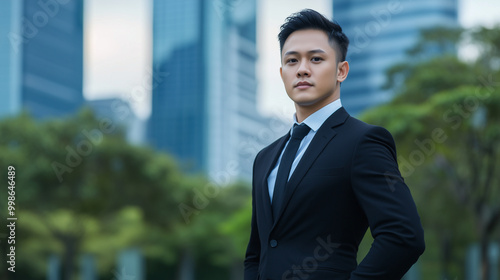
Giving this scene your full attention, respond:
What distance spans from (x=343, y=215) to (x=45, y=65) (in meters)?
97.6

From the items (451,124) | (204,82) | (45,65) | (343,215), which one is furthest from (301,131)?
(204,82)

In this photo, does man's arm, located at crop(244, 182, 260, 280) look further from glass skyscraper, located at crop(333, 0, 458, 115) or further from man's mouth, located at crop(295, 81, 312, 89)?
glass skyscraper, located at crop(333, 0, 458, 115)

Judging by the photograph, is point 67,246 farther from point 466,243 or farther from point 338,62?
point 338,62

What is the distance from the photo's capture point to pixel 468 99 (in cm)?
1691

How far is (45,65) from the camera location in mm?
94812

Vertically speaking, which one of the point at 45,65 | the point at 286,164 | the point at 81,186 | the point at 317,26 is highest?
the point at 45,65

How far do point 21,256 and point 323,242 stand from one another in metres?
26.2

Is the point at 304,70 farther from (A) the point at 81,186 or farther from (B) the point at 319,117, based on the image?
(A) the point at 81,186

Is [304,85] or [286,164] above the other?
[304,85]

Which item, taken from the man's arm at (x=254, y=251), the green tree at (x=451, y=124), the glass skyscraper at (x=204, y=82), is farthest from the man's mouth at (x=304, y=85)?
the glass skyscraper at (x=204, y=82)

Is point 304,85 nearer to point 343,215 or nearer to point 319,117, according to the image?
point 319,117

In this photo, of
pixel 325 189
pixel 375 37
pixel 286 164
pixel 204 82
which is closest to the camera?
pixel 325 189

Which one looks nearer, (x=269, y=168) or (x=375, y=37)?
(x=269, y=168)

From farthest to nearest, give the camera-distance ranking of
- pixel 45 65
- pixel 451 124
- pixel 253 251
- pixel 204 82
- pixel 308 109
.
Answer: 1. pixel 204 82
2. pixel 45 65
3. pixel 451 124
4. pixel 253 251
5. pixel 308 109
